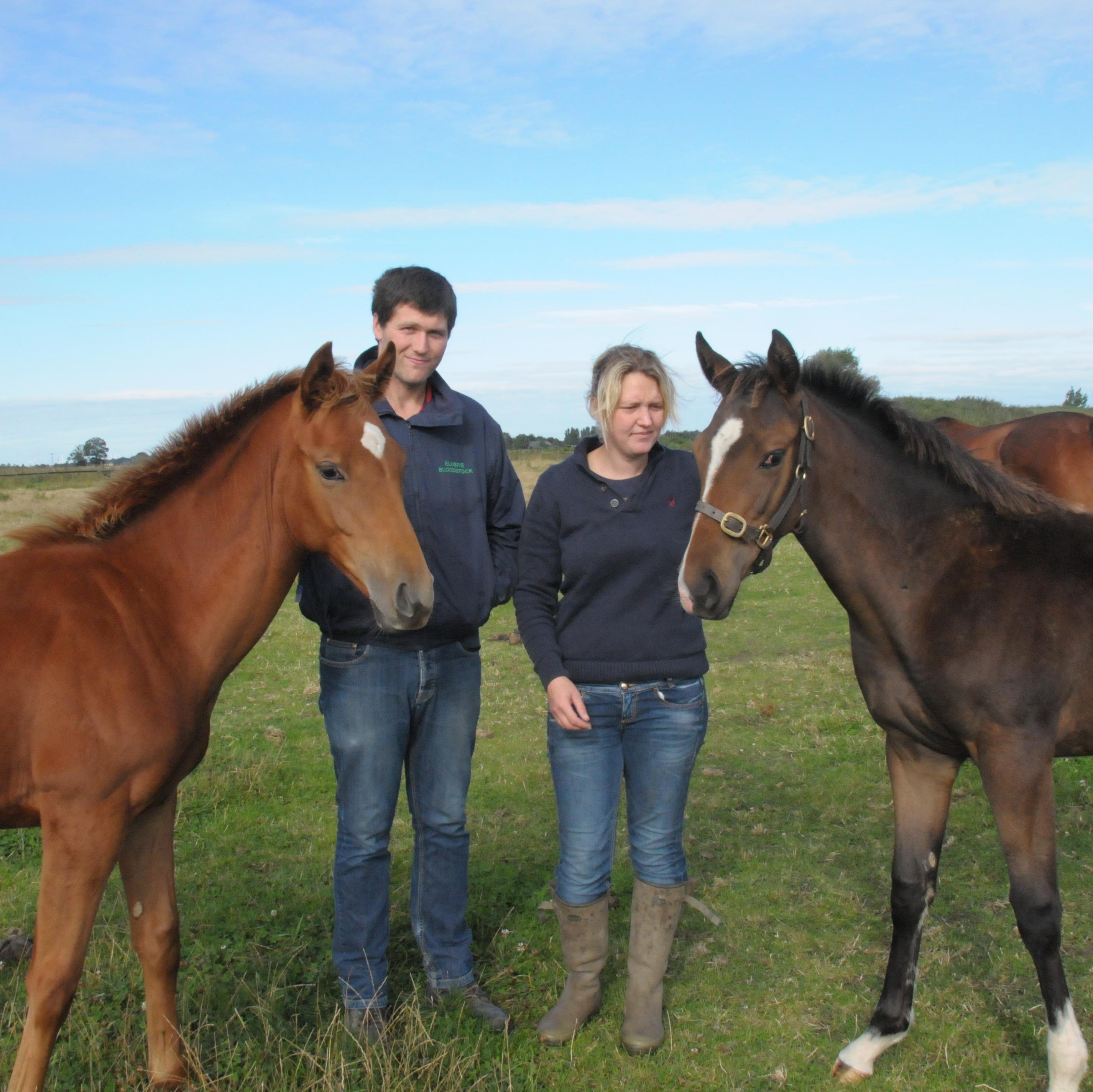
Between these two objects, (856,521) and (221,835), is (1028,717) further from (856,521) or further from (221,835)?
(221,835)

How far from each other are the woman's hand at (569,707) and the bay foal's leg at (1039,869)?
1.44m

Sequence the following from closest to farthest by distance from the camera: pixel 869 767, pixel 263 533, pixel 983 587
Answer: pixel 263 533
pixel 983 587
pixel 869 767

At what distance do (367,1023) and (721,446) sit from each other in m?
2.44

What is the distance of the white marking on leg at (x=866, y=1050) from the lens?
10.7ft

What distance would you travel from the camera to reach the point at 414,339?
10.8ft

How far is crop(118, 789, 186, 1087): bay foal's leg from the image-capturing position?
119 inches

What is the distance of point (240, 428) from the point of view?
3.11m

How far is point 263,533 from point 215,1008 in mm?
1826

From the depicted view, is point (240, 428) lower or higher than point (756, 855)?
higher

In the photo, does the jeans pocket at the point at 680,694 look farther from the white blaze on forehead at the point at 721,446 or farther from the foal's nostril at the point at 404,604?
the foal's nostril at the point at 404,604

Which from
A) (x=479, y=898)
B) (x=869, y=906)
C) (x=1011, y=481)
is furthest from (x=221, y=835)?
(x=1011, y=481)

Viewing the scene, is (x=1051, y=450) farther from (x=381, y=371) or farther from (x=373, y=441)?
(x=373, y=441)

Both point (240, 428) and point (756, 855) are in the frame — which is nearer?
point (240, 428)

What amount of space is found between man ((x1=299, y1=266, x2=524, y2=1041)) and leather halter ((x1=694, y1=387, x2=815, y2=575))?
0.87m
